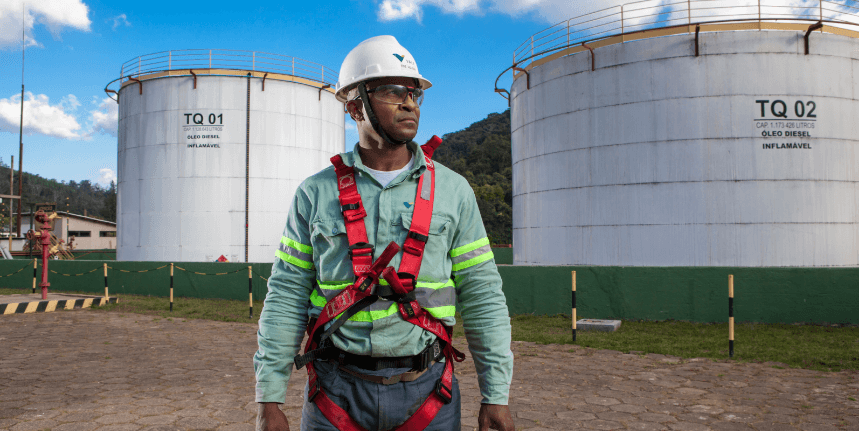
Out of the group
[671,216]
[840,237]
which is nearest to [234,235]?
[671,216]

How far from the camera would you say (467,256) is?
229cm

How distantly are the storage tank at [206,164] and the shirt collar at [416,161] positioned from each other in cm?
1847

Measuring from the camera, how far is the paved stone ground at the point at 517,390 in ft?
17.3

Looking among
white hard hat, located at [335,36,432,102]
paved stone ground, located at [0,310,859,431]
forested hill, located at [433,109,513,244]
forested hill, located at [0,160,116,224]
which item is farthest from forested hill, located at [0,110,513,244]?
white hard hat, located at [335,36,432,102]

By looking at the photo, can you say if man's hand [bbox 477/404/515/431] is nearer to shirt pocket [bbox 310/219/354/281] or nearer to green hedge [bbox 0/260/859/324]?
shirt pocket [bbox 310/219/354/281]

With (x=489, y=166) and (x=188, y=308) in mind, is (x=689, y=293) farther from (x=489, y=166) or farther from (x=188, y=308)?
(x=489, y=166)

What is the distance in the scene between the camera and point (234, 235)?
19.6m

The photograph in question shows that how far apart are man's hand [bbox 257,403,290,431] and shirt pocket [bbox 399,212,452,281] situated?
29.5 inches

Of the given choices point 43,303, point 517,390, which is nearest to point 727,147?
point 517,390

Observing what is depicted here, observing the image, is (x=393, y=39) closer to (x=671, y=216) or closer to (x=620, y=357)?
(x=620, y=357)

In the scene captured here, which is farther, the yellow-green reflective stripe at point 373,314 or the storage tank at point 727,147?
the storage tank at point 727,147

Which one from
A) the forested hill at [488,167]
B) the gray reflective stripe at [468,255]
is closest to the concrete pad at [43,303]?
the gray reflective stripe at [468,255]

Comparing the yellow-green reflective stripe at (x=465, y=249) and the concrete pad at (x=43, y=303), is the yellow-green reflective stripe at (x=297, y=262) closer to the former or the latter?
the yellow-green reflective stripe at (x=465, y=249)

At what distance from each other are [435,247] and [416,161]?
364 mm
